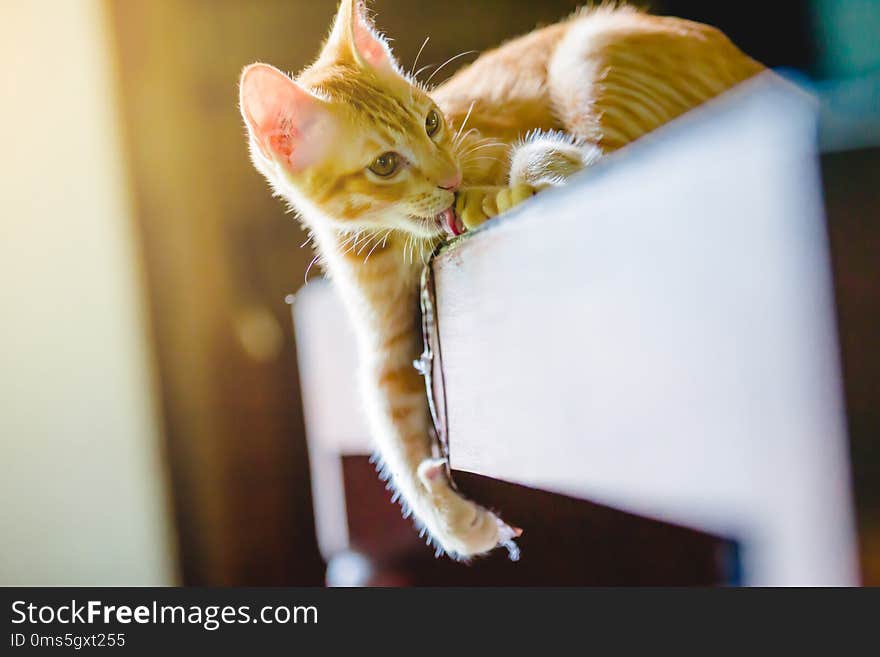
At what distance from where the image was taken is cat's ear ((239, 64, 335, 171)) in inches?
28.5

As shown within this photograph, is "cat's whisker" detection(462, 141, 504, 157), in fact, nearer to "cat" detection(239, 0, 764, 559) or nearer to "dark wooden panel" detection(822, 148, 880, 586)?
"cat" detection(239, 0, 764, 559)

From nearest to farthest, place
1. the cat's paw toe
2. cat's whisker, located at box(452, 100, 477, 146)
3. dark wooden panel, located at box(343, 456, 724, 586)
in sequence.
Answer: dark wooden panel, located at box(343, 456, 724, 586) → the cat's paw toe → cat's whisker, located at box(452, 100, 477, 146)

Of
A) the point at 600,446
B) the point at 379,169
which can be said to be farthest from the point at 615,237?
the point at 379,169

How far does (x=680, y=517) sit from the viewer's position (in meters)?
0.44

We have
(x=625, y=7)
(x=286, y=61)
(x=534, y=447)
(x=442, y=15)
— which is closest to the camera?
(x=534, y=447)

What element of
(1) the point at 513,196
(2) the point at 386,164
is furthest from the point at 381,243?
(1) the point at 513,196

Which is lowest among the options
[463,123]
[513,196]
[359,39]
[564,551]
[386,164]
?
[564,551]

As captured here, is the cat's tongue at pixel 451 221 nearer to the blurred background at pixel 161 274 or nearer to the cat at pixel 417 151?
the cat at pixel 417 151

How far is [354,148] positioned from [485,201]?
6.5 inches

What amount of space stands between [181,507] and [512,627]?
806 millimetres

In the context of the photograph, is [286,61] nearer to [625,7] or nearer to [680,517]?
[625,7]

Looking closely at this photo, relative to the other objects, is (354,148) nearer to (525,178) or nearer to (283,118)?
(283,118)

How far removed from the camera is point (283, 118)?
0.76 metres

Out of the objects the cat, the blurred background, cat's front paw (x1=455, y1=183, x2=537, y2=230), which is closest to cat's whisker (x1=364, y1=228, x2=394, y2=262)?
the cat
